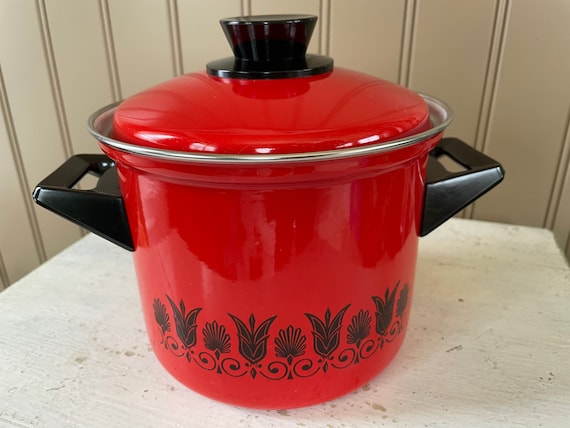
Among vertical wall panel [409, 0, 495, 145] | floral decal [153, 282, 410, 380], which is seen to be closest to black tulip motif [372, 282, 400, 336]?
floral decal [153, 282, 410, 380]

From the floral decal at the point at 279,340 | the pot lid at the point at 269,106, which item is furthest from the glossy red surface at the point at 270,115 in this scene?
the floral decal at the point at 279,340

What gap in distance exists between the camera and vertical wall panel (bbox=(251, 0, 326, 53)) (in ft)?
2.34

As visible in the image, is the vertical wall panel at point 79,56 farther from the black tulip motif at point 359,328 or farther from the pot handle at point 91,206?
the black tulip motif at point 359,328

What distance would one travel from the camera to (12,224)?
3.20 ft

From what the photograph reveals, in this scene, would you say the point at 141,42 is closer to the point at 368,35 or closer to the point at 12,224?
the point at 368,35

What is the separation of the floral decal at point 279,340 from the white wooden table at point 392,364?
0.06 m

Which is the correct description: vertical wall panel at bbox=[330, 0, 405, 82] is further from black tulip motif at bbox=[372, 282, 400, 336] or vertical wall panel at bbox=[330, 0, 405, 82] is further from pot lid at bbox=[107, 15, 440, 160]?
black tulip motif at bbox=[372, 282, 400, 336]

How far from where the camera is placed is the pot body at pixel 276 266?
358 millimetres

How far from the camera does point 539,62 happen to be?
69cm

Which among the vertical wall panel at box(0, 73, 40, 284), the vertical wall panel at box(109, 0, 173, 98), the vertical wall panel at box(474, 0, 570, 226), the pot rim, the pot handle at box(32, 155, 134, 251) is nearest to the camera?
the pot rim

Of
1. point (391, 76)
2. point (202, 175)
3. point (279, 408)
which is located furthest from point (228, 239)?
point (391, 76)

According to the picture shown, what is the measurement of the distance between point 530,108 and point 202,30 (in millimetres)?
509

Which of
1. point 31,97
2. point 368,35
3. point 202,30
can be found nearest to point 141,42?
point 202,30

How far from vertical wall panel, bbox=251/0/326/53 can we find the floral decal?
17.9 inches
